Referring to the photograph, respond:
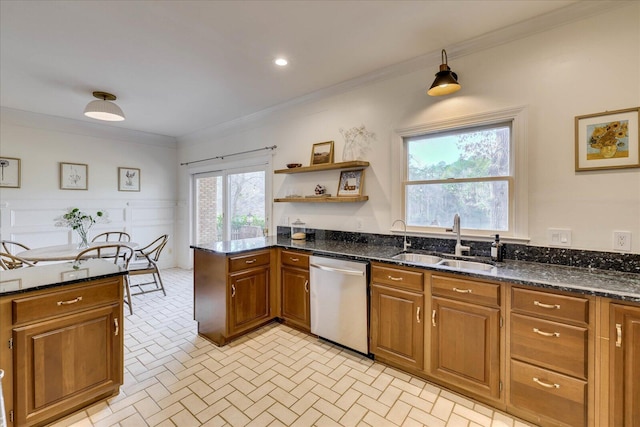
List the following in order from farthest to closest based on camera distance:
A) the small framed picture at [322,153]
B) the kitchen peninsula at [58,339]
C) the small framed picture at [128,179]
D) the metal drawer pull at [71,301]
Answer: the small framed picture at [128,179], the small framed picture at [322,153], the metal drawer pull at [71,301], the kitchen peninsula at [58,339]

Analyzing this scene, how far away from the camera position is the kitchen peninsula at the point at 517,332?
1464 millimetres

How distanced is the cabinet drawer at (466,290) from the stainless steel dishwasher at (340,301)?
0.59m

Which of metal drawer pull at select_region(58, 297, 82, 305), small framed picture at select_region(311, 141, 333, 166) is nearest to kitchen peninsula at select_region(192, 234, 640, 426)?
metal drawer pull at select_region(58, 297, 82, 305)

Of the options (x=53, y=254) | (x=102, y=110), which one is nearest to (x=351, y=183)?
(x=102, y=110)

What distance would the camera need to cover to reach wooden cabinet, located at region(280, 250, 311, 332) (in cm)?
283

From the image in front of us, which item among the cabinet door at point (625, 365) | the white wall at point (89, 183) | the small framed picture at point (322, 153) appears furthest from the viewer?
the white wall at point (89, 183)

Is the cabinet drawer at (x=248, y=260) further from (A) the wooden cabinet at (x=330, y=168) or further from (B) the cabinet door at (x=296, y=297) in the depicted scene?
(A) the wooden cabinet at (x=330, y=168)

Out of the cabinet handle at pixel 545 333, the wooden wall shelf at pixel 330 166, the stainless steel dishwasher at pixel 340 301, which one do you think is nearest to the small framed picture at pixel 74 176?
the wooden wall shelf at pixel 330 166

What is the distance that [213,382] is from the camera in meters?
2.14

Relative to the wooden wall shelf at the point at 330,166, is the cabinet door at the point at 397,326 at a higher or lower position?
lower

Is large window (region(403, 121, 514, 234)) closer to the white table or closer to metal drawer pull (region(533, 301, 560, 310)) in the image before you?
metal drawer pull (region(533, 301, 560, 310))

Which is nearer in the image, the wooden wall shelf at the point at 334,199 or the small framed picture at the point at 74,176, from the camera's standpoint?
the wooden wall shelf at the point at 334,199

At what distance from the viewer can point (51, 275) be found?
1.77m

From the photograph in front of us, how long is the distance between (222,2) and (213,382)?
273cm
